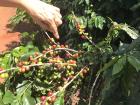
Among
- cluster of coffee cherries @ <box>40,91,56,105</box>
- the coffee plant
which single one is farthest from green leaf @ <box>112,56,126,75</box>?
cluster of coffee cherries @ <box>40,91,56,105</box>

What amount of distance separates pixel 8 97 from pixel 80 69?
0.46 m

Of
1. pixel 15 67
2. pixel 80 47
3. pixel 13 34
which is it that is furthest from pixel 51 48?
pixel 13 34

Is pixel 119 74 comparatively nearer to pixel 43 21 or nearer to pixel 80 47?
pixel 43 21

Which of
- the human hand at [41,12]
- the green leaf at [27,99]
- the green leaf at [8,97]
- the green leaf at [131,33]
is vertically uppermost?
the human hand at [41,12]

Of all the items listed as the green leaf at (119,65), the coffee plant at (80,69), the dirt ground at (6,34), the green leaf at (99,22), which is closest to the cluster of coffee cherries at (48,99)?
the coffee plant at (80,69)

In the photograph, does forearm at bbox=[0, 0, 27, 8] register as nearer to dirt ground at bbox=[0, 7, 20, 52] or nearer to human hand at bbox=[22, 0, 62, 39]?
human hand at bbox=[22, 0, 62, 39]

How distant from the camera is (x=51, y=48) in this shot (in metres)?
2.30

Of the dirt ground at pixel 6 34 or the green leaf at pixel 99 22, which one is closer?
the green leaf at pixel 99 22

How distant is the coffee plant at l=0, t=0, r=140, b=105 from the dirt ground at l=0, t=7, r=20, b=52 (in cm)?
93

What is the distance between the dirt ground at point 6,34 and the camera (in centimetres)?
351

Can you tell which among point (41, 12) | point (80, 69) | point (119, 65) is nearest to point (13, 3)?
point (41, 12)

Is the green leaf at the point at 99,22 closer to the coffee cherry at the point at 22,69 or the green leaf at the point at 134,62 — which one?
the coffee cherry at the point at 22,69

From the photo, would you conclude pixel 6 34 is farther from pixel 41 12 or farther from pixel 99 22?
pixel 41 12

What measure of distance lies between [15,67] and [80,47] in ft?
2.32
